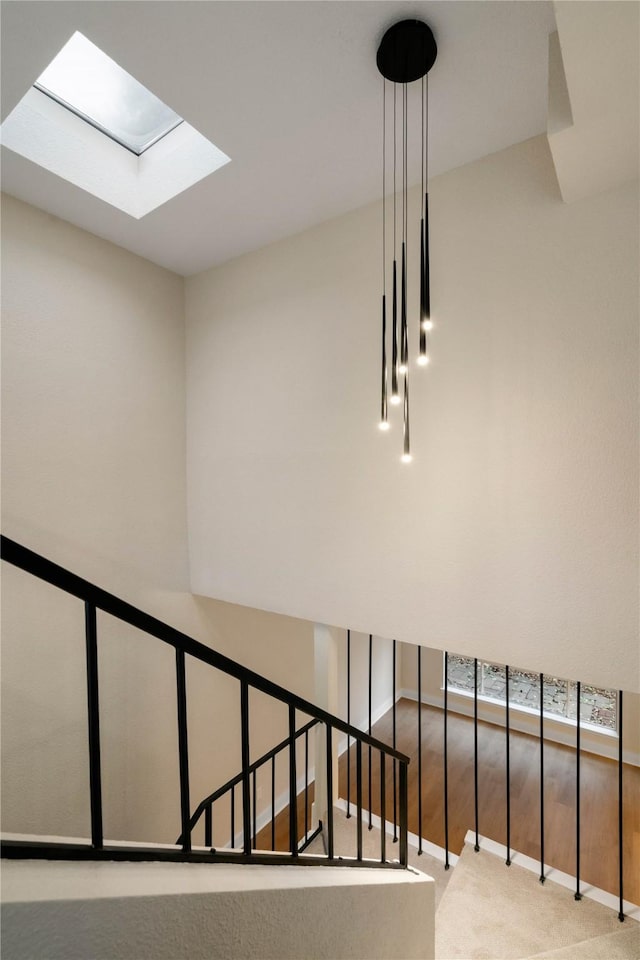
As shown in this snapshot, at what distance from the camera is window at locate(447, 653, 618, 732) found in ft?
18.0

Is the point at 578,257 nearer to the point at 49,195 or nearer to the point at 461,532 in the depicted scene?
the point at 461,532

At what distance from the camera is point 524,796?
4.49m

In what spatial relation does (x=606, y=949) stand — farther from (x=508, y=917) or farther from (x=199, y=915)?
(x=199, y=915)

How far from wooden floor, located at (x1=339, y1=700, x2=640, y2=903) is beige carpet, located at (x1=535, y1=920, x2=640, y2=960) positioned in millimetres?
954

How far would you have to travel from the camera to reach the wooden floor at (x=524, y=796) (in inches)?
147

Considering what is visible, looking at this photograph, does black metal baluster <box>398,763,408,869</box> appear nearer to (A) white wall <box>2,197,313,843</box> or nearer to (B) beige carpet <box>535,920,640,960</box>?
(B) beige carpet <box>535,920,640,960</box>

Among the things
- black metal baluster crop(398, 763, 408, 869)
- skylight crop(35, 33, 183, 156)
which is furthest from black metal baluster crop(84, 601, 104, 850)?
skylight crop(35, 33, 183, 156)

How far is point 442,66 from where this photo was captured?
177 cm

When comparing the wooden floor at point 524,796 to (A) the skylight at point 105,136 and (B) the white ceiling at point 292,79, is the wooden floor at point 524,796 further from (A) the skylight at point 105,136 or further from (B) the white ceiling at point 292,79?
(A) the skylight at point 105,136

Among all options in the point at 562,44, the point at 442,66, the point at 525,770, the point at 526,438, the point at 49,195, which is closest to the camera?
the point at 562,44

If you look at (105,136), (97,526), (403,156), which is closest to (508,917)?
(97,526)

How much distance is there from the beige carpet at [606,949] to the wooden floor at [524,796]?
95 centimetres

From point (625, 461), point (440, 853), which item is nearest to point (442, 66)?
point (625, 461)

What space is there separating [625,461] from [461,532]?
755 mm
